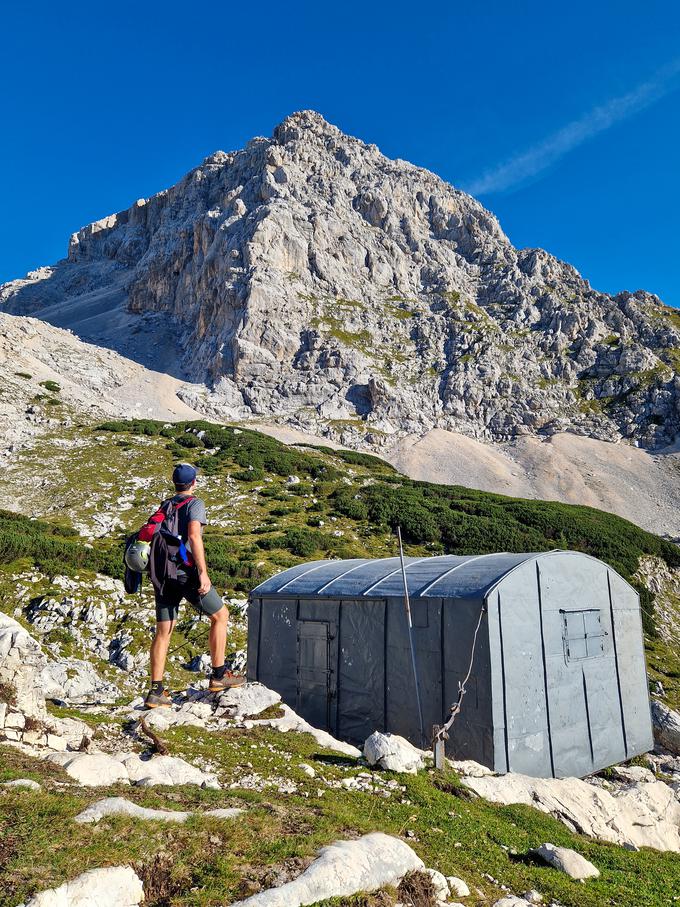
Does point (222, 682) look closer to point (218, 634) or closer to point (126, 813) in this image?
point (218, 634)

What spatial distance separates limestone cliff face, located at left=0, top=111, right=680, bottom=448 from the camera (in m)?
93.1

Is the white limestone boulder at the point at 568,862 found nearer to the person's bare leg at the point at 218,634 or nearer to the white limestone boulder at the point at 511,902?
the white limestone boulder at the point at 511,902

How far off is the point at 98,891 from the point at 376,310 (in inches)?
4412

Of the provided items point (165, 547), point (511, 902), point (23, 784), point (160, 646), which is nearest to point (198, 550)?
point (165, 547)

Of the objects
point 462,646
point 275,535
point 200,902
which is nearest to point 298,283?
point 275,535

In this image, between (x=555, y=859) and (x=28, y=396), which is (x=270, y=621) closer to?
(x=555, y=859)

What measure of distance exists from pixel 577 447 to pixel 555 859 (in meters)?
85.9

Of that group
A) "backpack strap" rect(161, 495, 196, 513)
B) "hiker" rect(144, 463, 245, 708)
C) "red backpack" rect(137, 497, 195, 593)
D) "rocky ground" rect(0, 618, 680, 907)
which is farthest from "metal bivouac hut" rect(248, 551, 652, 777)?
"backpack strap" rect(161, 495, 196, 513)

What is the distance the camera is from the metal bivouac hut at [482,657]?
11.7 m

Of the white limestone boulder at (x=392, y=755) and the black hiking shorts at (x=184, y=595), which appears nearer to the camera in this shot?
the black hiking shorts at (x=184, y=595)

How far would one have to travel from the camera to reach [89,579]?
→ 23016mm

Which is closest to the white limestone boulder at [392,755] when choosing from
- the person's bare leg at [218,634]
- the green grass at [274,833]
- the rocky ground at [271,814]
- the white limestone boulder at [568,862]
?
the rocky ground at [271,814]

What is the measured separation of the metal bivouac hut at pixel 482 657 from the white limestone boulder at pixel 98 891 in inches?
344

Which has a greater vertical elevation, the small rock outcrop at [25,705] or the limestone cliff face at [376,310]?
the limestone cliff face at [376,310]
